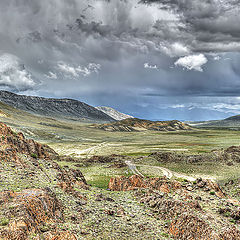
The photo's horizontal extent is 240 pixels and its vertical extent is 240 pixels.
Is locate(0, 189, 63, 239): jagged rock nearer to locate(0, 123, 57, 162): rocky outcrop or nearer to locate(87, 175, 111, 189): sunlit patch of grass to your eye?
locate(0, 123, 57, 162): rocky outcrop

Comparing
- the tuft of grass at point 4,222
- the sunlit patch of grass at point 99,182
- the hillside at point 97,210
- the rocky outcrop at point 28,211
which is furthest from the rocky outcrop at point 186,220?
the sunlit patch of grass at point 99,182

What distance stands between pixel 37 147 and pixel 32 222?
2726cm

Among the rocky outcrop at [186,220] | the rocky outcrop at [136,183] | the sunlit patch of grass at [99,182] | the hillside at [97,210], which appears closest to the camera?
the hillside at [97,210]

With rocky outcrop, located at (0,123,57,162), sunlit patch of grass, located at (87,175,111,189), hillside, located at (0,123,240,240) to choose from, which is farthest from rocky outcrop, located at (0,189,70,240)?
sunlit patch of grass, located at (87,175,111,189)

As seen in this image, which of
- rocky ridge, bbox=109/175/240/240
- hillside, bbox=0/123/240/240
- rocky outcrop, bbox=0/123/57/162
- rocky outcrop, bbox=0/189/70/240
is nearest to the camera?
rocky outcrop, bbox=0/189/70/240

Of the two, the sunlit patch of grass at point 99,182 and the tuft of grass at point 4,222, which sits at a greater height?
the tuft of grass at point 4,222

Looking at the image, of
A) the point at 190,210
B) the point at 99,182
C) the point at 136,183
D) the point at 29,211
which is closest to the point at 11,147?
the point at 29,211

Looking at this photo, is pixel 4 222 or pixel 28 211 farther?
pixel 28 211

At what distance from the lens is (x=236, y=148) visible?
6844cm

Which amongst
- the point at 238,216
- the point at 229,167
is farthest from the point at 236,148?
the point at 238,216

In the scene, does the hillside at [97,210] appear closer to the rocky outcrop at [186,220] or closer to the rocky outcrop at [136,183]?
the rocky outcrop at [186,220]

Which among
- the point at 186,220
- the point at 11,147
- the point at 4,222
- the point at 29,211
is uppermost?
the point at 11,147

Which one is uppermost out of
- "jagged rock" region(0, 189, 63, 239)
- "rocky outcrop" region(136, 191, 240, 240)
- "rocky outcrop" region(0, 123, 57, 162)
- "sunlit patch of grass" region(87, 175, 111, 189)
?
"rocky outcrop" region(0, 123, 57, 162)

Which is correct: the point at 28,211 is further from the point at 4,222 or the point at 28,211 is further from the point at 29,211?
the point at 4,222
